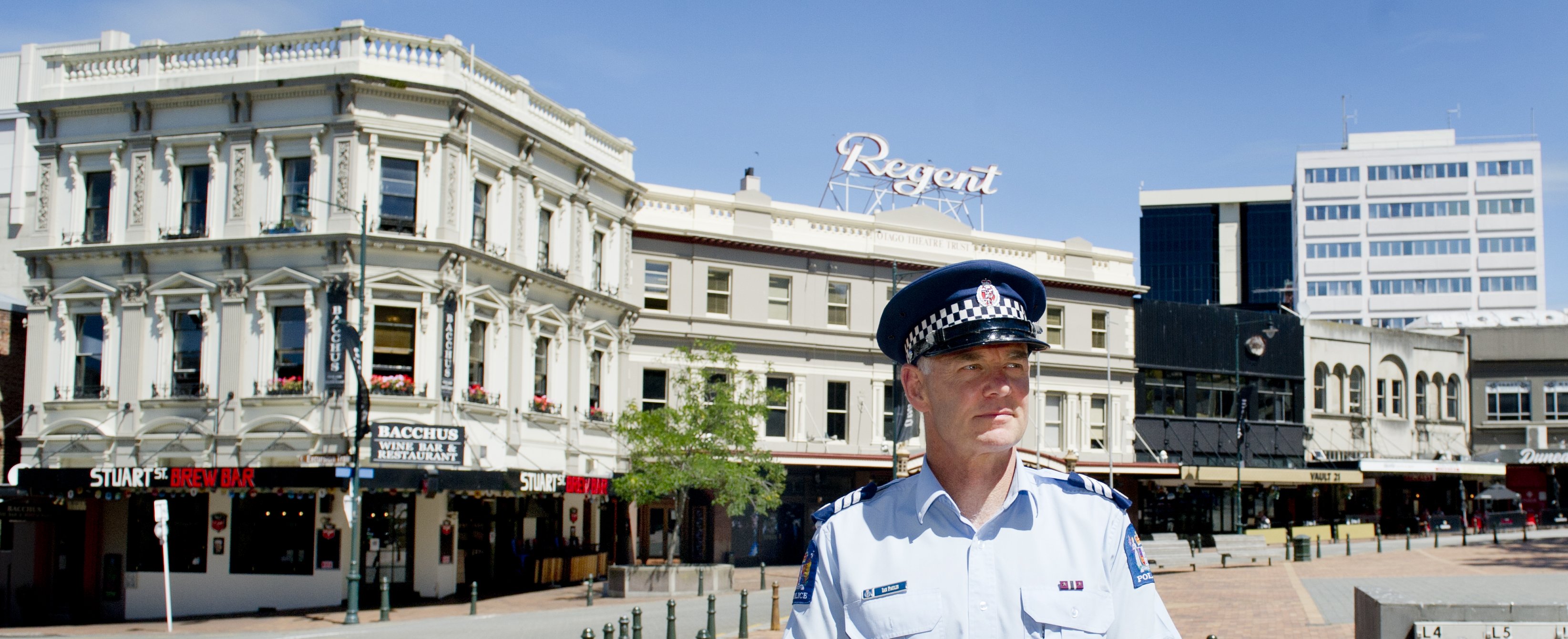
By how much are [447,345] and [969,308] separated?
27.9m

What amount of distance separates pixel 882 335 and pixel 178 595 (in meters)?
31.3

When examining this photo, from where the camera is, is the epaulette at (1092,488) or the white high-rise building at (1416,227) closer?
the epaulette at (1092,488)

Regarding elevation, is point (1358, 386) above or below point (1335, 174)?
below

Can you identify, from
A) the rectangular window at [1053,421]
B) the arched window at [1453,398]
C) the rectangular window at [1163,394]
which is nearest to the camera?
the rectangular window at [1053,421]

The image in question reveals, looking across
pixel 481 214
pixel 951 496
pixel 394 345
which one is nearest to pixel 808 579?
pixel 951 496

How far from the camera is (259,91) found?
100ft

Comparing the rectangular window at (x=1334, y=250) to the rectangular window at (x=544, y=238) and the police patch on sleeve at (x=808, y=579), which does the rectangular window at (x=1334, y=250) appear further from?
the police patch on sleeve at (x=808, y=579)

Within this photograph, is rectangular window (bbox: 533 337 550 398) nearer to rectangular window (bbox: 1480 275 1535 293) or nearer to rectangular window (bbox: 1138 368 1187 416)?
rectangular window (bbox: 1138 368 1187 416)

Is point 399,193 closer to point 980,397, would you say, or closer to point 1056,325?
point 1056,325

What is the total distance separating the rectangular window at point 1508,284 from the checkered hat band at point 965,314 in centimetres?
11001

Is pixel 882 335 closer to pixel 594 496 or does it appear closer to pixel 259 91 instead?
pixel 259 91

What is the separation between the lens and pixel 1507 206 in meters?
100

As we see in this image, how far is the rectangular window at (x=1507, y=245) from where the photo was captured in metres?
99.9

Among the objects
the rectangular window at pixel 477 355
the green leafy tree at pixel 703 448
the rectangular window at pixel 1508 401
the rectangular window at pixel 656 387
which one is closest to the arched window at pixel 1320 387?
the rectangular window at pixel 1508 401
